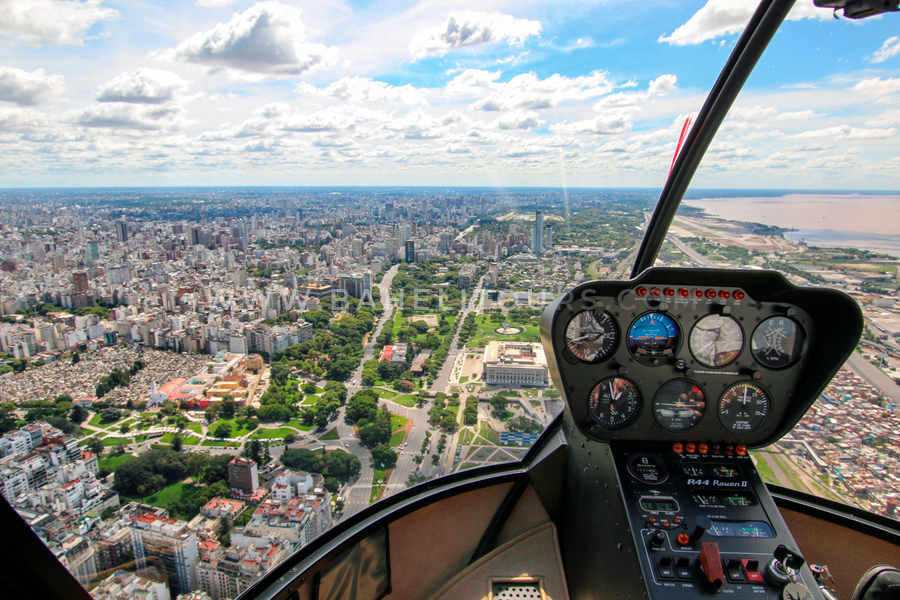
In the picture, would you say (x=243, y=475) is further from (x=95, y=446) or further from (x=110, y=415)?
(x=110, y=415)

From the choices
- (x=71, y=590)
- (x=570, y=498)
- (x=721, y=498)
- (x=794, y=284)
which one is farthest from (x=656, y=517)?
(x=71, y=590)

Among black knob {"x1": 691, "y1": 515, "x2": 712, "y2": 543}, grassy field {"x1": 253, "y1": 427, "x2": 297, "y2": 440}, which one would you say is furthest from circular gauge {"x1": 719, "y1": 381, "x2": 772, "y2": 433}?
grassy field {"x1": 253, "y1": 427, "x2": 297, "y2": 440}

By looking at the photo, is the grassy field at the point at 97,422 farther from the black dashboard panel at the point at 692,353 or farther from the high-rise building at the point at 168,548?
the black dashboard panel at the point at 692,353

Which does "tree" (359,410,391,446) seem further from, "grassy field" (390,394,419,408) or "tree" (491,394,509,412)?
"tree" (491,394,509,412)

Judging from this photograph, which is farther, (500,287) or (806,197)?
(500,287)

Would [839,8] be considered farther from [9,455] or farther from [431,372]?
[9,455]

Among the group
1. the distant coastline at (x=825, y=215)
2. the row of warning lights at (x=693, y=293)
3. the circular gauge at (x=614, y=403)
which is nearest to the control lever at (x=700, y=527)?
the circular gauge at (x=614, y=403)
